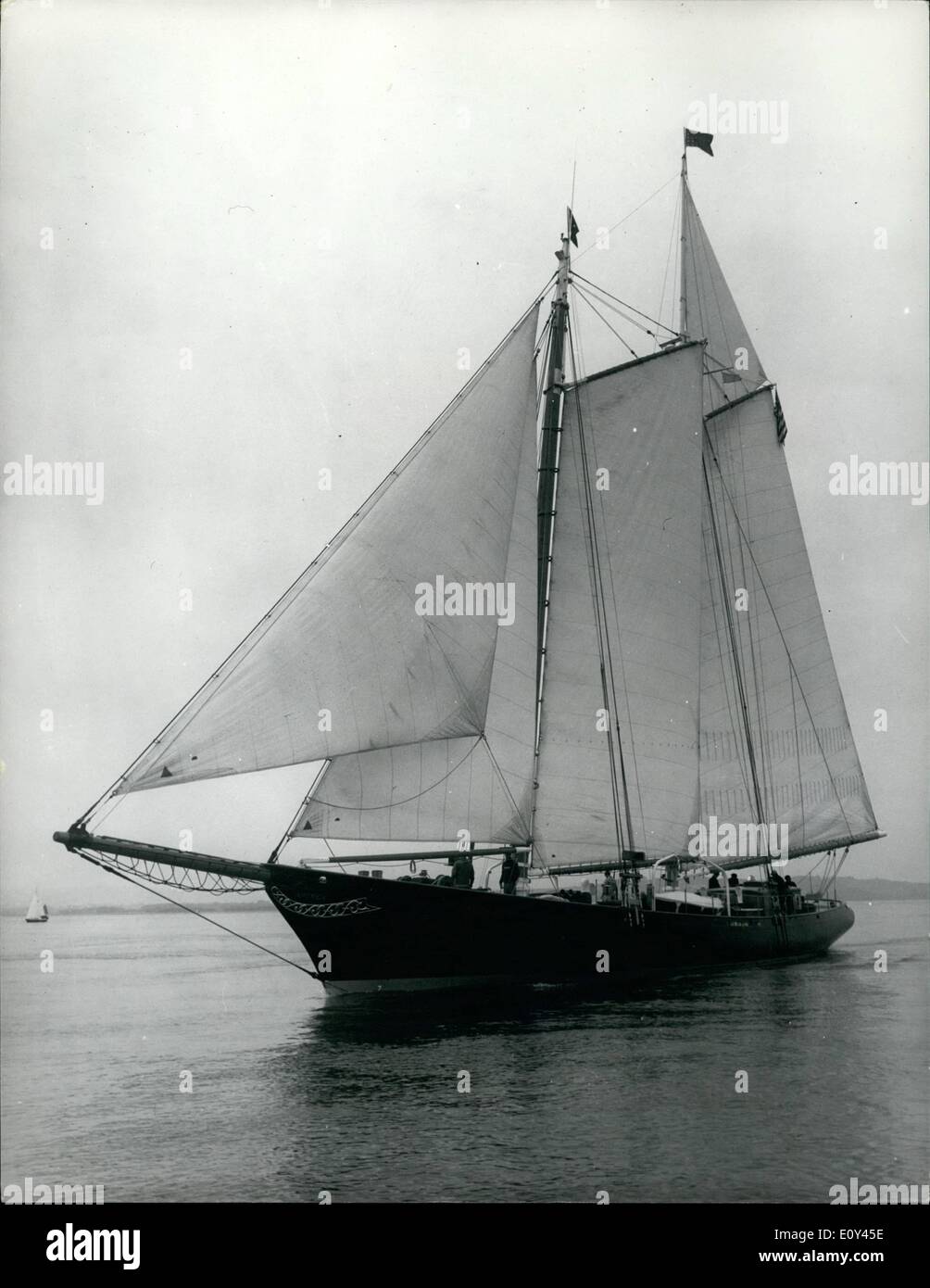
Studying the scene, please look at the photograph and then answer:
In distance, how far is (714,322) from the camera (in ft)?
159

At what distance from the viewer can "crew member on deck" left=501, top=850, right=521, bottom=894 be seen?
3256 centimetres

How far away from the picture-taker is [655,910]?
36156 mm

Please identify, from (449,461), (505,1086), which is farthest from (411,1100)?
(449,461)

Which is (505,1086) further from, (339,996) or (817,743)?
(817,743)

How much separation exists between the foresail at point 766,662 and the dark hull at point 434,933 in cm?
1302

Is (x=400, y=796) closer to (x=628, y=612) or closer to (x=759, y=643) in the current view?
(x=628, y=612)

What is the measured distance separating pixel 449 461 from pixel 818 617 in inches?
856

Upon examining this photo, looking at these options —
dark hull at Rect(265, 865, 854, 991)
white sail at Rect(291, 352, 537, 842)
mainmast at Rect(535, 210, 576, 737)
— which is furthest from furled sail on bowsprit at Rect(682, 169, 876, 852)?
white sail at Rect(291, 352, 537, 842)

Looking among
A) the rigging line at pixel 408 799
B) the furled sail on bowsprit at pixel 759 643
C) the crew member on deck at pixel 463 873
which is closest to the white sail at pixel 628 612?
the crew member on deck at pixel 463 873

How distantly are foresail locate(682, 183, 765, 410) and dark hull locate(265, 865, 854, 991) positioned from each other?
24.0m

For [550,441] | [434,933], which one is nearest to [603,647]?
[550,441]

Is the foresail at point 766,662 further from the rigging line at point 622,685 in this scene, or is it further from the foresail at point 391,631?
the foresail at point 391,631

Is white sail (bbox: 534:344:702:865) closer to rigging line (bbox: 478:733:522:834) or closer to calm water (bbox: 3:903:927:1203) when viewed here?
rigging line (bbox: 478:733:522:834)

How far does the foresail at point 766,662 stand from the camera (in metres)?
45.1
